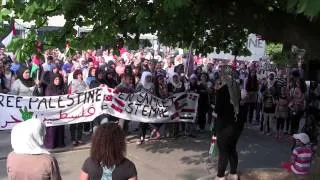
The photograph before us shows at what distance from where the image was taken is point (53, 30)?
673 centimetres

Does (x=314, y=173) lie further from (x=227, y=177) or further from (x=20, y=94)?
(x=20, y=94)

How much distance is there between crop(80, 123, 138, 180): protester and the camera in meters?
3.77

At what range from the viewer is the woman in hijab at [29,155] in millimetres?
3840

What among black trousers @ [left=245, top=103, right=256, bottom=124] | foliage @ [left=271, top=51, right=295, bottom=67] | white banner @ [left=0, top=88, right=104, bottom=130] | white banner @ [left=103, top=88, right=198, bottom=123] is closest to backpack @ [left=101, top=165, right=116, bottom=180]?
foliage @ [left=271, top=51, right=295, bottom=67]

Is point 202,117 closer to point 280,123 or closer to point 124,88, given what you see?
point 280,123

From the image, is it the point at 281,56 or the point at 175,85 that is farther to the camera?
the point at 281,56

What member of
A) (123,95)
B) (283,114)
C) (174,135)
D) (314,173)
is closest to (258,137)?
(283,114)

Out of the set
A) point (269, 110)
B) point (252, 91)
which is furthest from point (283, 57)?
point (269, 110)

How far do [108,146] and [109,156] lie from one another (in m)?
0.07

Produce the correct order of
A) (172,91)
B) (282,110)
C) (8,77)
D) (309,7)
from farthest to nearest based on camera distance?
(282,110) → (172,91) → (8,77) → (309,7)

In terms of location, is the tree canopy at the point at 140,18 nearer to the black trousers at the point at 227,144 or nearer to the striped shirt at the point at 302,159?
the black trousers at the point at 227,144

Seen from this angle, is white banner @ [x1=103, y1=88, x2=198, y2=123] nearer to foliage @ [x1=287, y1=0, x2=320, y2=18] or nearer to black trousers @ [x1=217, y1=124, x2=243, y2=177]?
black trousers @ [x1=217, y1=124, x2=243, y2=177]

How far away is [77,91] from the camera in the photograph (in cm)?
1128

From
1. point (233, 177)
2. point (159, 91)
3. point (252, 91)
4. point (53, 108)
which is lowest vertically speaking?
point (233, 177)
